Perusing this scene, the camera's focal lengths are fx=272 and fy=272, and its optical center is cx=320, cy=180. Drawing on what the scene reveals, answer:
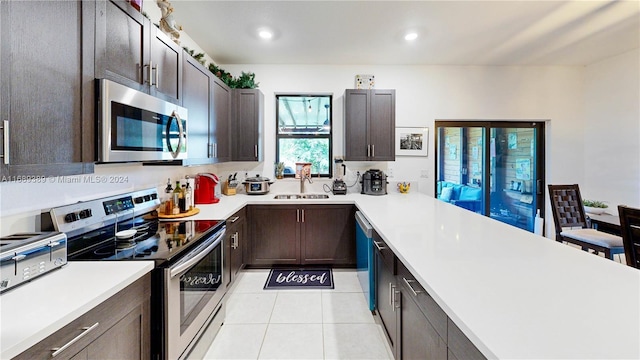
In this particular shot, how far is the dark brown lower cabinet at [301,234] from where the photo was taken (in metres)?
3.16

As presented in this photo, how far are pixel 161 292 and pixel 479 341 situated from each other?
137 cm

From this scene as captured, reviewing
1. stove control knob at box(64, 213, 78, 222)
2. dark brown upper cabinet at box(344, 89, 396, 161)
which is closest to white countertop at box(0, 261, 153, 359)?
stove control knob at box(64, 213, 78, 222)

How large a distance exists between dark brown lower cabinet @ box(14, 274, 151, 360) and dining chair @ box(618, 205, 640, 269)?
3.20m

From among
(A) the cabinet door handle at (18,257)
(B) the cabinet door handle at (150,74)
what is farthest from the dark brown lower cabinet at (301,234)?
(A) the cabinet door handle at (18,257)

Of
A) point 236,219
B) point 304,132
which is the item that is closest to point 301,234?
point 236,219

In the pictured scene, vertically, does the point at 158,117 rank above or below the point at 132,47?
below

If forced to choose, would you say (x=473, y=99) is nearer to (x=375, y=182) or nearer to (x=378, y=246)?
(x=375, y=182)

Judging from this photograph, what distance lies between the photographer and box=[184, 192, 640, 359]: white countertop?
69 cm

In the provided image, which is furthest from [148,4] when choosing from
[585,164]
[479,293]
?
[585,164]

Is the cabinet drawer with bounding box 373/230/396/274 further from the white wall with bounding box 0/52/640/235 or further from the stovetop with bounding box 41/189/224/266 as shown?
the white wall with bounding box 0/52/640/235

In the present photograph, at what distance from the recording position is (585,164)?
381 centimetres

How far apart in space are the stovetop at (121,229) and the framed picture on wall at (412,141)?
264cm

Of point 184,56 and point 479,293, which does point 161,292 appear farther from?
point 184,56

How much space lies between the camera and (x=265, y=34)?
2.87 m
